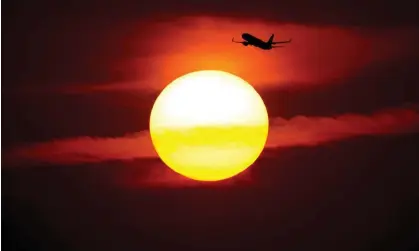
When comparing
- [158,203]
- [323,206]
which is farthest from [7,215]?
[323,206]

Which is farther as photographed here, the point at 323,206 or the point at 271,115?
the point at 323,206

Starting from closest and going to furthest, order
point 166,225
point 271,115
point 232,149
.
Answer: point 232,149
point 271,115
point 166,225

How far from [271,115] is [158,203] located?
2059 mm

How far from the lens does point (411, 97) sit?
10.1 metres

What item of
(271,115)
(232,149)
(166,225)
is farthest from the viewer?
(166,225)

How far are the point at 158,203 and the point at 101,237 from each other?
1.07 meters

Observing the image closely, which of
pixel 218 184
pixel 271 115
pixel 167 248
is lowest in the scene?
pixel 167 248

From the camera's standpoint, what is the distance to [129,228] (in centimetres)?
1037

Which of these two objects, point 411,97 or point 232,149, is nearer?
point 232,149

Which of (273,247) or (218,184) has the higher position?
(218,184)

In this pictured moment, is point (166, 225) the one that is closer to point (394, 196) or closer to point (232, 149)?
point (232, 149)

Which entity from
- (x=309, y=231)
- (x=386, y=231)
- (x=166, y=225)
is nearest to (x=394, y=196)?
(x=386, y=231)

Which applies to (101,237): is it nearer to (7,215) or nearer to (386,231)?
(7,215)

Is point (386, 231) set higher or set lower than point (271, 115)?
lower
